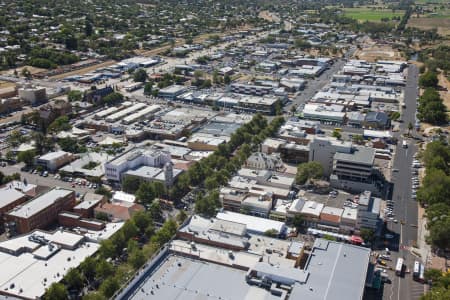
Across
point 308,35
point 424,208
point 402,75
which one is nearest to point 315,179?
point 424,208

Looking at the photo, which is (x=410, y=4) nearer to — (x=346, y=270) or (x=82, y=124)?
(x=82, y=124)

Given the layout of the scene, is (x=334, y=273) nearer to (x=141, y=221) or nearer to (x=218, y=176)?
(x=141, y=221)

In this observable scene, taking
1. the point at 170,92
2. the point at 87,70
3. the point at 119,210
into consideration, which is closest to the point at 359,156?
the point at 119,210

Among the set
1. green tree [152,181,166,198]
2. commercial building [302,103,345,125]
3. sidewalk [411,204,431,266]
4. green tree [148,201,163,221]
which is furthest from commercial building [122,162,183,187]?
commercial building [302,103,345,125]

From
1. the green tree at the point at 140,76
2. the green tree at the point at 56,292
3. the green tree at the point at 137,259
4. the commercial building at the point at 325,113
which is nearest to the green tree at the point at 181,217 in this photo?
the green tree at the point at 137,259

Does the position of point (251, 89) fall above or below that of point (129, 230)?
below
